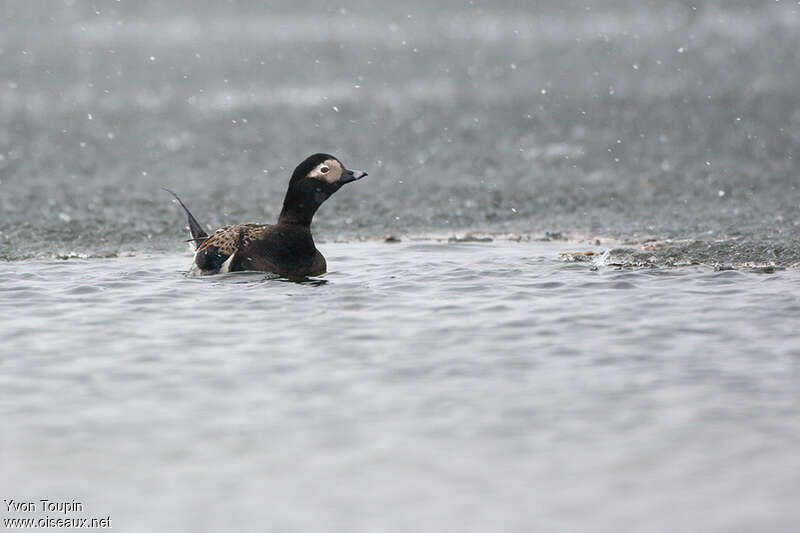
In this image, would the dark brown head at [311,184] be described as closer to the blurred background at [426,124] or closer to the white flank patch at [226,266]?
the white flank patch at [226,266]

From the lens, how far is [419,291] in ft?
30.0

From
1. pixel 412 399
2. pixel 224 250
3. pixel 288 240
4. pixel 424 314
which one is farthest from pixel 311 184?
pixel 412 399

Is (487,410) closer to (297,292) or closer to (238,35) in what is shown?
(297,292)

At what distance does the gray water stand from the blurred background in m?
0.09

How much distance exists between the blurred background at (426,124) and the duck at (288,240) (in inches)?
82.2

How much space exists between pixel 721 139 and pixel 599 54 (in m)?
9.57

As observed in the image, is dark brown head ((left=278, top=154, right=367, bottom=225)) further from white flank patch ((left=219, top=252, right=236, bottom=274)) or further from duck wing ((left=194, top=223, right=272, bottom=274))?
white flank patch ((left=219, top=252, right=236, bottom=274))

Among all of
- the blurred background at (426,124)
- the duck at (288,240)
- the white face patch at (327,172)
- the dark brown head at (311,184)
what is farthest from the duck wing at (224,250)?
the blurred background at (426,124)

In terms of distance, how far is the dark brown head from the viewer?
390 inches

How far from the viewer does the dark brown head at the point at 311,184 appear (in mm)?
9906

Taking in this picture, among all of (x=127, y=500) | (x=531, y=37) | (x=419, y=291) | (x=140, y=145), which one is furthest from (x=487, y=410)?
(x=531, y=37)

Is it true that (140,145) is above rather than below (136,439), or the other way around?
above

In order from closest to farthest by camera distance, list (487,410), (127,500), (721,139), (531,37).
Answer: (127,500), (487,410), (721,139), (531,37)

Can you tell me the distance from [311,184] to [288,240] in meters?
0.58
